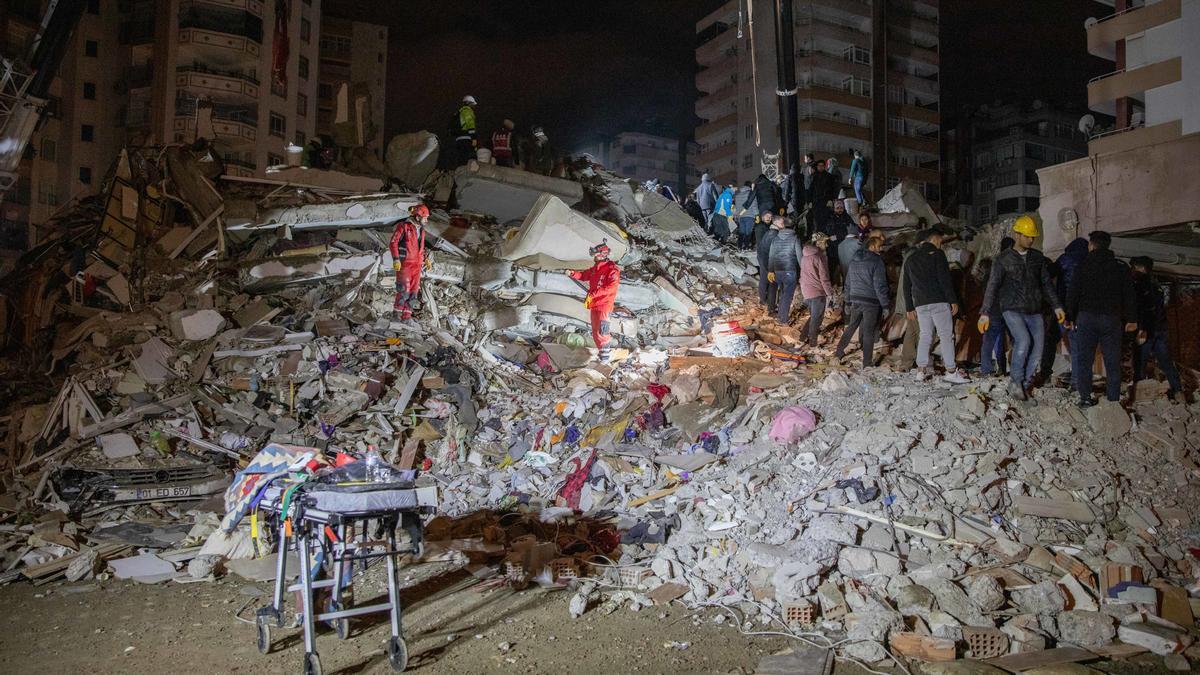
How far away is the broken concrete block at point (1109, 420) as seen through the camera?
6.72m

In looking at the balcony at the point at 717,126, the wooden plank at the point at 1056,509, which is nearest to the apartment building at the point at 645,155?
the balcony at the point at 717,126

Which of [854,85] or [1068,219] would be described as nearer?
[1068,219]

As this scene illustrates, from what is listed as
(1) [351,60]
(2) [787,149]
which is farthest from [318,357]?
(1) [351,60]

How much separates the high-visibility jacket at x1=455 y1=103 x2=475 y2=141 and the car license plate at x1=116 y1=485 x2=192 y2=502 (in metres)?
9.10

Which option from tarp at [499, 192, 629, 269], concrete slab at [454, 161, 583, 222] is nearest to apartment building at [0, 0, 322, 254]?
concrete slab at [454, 161, 583, 222]

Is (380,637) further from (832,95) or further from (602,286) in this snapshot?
(832,95)

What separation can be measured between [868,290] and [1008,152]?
51.0 metres

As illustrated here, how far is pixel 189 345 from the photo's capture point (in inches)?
437

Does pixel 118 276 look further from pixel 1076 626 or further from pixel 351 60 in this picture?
pixel 351 60

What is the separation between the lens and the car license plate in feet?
27.9

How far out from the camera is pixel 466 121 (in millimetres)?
14977

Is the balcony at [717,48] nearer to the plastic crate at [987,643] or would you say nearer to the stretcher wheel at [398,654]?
the plastic crate at [987,643]

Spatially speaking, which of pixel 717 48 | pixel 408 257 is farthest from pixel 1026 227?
pixel 717 48

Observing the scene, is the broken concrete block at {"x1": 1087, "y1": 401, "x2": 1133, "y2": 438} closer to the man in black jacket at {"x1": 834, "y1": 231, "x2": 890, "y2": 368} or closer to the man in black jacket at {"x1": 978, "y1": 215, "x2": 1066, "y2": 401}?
the man in black jacket at {"x1": 978, "y1": 215, "x2": 1066, "y2": 401}
